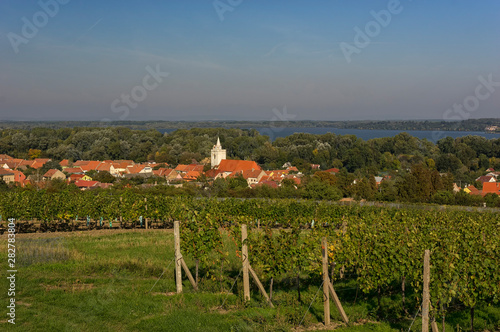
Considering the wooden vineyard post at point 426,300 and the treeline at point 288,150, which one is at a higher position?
the wooden vineyard post at point 426,300

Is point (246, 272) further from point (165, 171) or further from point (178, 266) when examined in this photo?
Result: point (165, 171)

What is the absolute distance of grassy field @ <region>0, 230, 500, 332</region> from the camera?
308 inches

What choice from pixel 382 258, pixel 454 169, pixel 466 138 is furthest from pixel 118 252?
pixel 466 138

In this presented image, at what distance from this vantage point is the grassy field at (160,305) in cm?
783

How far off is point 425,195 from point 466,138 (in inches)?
3072

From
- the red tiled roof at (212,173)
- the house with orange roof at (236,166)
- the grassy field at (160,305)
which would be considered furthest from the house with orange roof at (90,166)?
the grassy field at (160,305)

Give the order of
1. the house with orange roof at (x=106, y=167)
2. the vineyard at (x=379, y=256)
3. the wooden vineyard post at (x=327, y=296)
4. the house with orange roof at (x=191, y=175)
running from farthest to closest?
the house with orange roof at (x=106, y=167)
the house with orange roof at (x=191, y=175)
the wooden vineyard post at (x=327, y=296)
the vineyard at (x=379, y=256)

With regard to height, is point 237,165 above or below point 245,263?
below

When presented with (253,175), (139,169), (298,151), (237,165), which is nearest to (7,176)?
(139,169)

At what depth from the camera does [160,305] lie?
877 centimetres

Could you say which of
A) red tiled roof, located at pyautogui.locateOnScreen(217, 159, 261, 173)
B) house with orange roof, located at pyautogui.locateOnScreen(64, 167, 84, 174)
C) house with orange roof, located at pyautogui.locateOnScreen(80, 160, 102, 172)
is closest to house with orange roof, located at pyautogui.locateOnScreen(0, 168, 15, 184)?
house with orange roof, located at pyautogui.locateOnScreen(64, 167, 84, 174)

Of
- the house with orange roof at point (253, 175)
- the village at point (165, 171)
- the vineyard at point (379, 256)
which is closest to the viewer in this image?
the vineyard at point (379, 256)

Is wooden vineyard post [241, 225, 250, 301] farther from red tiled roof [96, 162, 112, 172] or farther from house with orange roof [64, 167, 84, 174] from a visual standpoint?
house with orange roof [64, 167, 84, 174]

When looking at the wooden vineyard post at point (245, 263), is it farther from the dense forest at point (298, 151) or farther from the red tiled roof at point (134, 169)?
the red tiled roof at point (134, 169)
